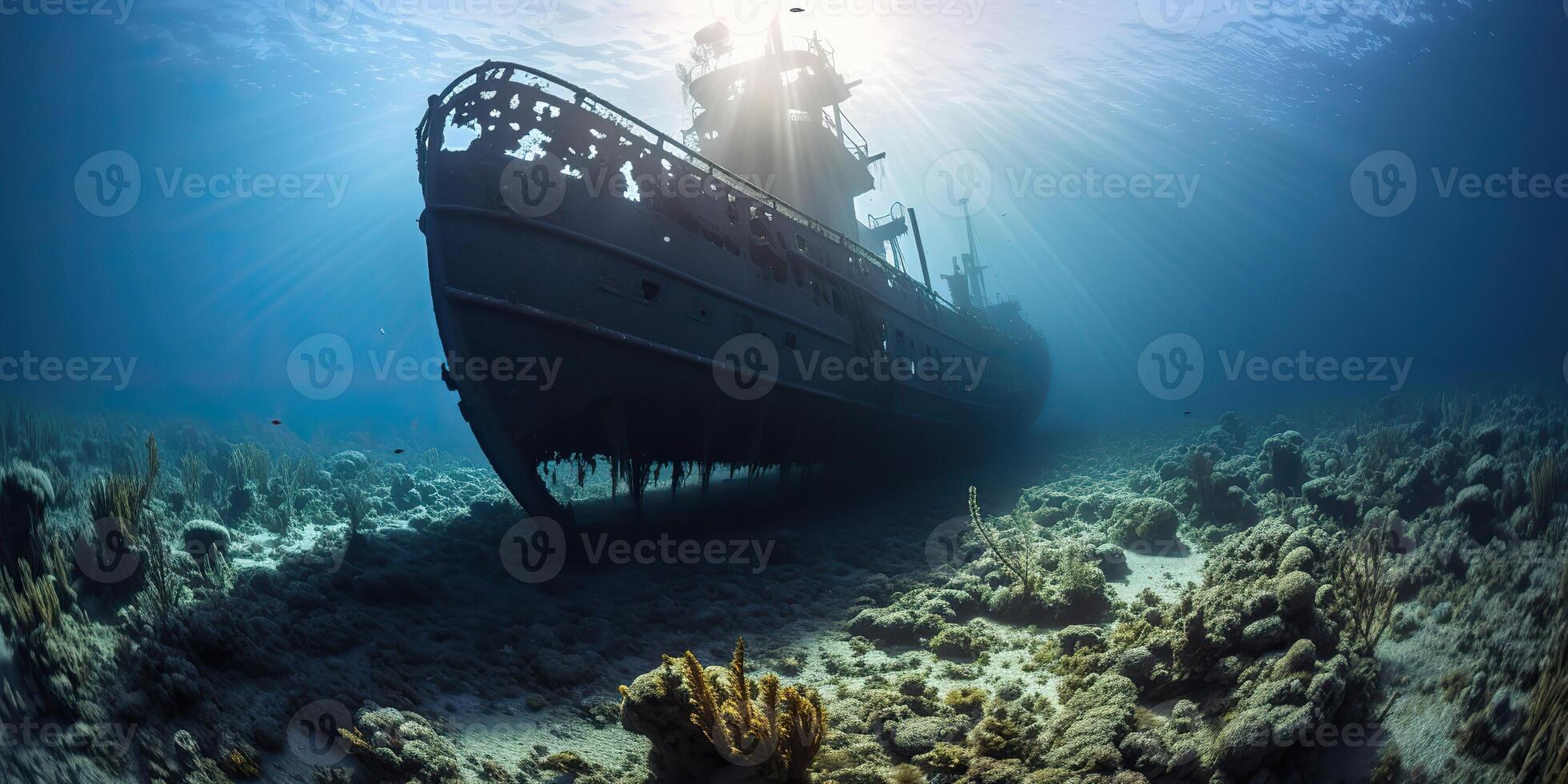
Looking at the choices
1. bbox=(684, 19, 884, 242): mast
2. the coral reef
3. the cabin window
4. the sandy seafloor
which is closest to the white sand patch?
the sandy seafloor

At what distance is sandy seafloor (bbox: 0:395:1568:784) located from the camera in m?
3.32

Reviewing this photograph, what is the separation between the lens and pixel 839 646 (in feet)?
21.1

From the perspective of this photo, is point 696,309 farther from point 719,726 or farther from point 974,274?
point 974,274

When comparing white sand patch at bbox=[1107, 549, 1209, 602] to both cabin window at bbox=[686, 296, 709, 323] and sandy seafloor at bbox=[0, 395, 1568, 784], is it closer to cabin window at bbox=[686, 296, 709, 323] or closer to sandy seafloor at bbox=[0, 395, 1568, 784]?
sandy seafloor at bbox=[0, 395, 1568, 784]

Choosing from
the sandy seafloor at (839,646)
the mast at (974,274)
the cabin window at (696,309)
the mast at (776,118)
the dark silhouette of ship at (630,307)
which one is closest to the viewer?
→ the sandy seafloor at (839,646)

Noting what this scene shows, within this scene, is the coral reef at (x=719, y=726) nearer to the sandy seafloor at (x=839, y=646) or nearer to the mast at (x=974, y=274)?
the sandy seafloor at (x=839, y=646)

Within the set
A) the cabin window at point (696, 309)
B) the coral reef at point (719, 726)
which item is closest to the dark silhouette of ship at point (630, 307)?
the cabin window at point (696, 309)

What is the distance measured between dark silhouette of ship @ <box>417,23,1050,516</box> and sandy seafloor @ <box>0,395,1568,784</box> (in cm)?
159

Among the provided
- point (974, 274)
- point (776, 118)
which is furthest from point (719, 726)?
point (974, 274)

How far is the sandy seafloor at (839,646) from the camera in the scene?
3324 millimetres

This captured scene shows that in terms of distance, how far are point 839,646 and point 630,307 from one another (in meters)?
4.75

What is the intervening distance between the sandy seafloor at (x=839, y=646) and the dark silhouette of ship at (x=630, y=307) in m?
1.59

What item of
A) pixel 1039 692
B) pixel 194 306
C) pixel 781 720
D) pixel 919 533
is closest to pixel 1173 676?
pixel 1039 692

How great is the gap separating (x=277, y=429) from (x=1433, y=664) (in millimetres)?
62087
